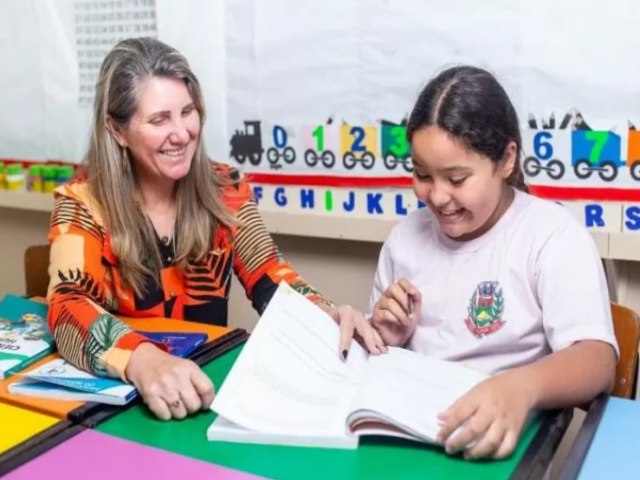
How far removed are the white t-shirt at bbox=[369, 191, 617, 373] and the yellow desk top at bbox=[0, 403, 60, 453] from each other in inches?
23.5

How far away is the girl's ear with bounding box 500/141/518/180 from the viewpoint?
1.14m

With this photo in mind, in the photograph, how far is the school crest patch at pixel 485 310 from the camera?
1146 millimetres

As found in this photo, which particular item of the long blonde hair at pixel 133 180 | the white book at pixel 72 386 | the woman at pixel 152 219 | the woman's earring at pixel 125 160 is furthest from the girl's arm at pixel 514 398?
the woman's earring at pixel 125 160

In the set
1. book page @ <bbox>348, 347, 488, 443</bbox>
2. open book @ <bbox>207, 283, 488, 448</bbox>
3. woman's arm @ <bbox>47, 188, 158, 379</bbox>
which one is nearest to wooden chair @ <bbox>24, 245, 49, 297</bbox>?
woman's arm @ <bbox>47, 188, 158, 379</bbox>

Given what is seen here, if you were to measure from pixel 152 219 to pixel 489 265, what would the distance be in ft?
2.21

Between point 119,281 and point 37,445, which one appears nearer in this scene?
point 37,445

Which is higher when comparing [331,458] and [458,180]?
[458,180]

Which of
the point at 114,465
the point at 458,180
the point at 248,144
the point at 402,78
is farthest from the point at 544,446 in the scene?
the point at 248,144

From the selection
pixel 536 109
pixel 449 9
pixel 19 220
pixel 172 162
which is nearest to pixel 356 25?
pixel 449 9

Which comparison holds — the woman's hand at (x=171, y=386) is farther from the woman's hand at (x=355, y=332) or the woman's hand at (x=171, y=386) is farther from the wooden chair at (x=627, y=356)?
the wooden chair at (x=627, y=356)

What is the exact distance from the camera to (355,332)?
3.71 feet

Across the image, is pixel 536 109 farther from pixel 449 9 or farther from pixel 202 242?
pixel 202 242

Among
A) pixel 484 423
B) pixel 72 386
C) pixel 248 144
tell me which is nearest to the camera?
pixel 484 423

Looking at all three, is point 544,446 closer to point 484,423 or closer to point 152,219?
point 484,423
